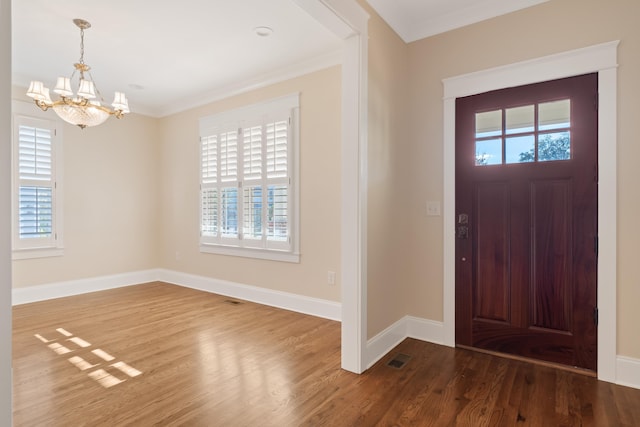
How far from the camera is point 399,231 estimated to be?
316 cm

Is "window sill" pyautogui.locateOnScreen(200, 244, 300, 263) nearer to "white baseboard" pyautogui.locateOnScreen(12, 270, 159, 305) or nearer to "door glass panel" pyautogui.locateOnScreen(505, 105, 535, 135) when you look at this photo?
"white baseboard" pyautogui.locateOnScreen(12, 270, 159, 305)

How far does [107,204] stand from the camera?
5391 millimetres

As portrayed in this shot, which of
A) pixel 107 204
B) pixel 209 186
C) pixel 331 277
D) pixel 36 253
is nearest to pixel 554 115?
pixel 331 277

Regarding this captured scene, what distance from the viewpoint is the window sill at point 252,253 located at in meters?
4.20

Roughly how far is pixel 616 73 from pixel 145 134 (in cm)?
613

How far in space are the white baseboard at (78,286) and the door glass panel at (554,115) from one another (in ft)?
19.4

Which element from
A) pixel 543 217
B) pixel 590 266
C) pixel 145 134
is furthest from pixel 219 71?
pixel 590 266

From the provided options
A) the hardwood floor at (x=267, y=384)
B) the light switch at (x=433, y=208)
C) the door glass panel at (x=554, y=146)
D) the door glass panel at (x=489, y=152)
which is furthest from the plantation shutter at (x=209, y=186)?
the door glass panel at (x=554, y=146)

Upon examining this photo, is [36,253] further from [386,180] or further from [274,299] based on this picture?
[386,180]

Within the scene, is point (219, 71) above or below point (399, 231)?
above

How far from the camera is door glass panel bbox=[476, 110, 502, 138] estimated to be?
2.82 metres

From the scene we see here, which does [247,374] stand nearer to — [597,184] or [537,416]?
[537,416]

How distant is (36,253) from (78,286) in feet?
2.40

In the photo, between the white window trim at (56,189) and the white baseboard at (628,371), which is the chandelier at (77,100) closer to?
the white window trim at (56,189)
